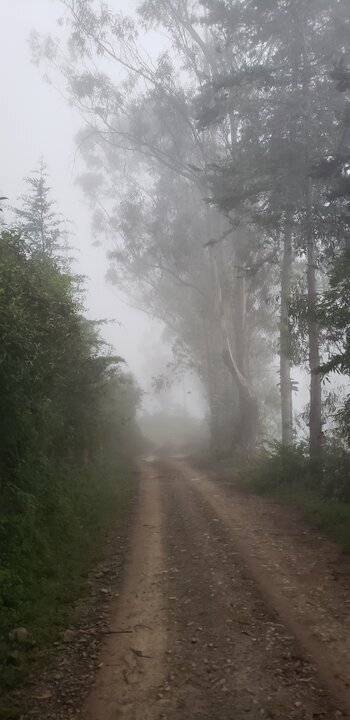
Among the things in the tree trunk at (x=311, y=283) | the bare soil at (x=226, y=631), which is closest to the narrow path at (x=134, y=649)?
the bare soil at (x=226, y=631)

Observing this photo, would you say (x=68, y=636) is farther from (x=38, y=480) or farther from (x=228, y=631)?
(x=38, y=480)

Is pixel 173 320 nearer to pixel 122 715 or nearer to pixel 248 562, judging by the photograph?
pixel 248 562

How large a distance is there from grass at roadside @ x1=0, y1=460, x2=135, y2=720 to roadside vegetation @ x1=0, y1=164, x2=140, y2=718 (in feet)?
0.04

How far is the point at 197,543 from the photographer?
8867 millimetres

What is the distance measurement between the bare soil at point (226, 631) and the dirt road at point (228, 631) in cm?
1

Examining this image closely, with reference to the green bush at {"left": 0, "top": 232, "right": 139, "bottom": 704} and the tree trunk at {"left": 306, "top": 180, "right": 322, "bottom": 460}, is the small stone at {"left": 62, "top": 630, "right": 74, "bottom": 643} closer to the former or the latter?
the green bush at {"left": 0, "top": 232, "right": 139, "bottom": 704}

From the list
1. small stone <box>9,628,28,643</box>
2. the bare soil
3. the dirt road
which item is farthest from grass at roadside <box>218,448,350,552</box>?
small stone <box>9,628,28,643</box>

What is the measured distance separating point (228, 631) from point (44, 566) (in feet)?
9.54

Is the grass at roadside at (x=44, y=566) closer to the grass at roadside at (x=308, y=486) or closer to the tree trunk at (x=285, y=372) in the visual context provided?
the grass at roadside at (x=308, y=486)

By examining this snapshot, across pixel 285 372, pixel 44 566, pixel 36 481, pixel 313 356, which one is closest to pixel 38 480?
pixel 36 481

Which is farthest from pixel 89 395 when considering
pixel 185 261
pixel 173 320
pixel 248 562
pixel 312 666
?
pixel 173 320

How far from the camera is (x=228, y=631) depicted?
535cm

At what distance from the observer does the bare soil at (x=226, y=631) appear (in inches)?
161

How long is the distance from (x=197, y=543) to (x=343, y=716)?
5.12 metres
